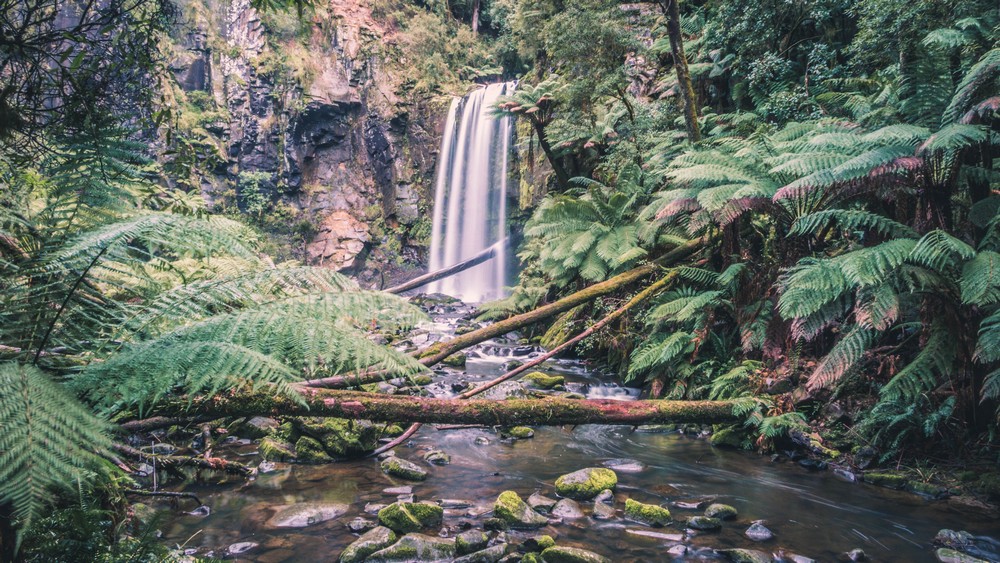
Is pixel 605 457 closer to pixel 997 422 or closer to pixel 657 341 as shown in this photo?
pixel 657 341

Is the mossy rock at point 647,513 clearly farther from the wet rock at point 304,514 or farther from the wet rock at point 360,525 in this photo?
the wet rock at point 304,514

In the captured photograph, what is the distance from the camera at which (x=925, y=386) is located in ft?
11.5

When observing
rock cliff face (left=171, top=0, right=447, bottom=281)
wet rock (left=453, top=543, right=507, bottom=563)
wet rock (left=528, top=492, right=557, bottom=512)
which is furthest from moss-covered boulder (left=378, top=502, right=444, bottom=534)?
rock cliff face (left=171, top=0, right=447, bottom=281)

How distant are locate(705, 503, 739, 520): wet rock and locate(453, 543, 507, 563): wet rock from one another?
4.68 feet

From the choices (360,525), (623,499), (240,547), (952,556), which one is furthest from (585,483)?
(240,547)

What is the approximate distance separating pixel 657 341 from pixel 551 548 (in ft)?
11.2

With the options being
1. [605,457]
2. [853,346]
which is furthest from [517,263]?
[853,346]

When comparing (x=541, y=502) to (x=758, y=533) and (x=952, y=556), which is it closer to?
(x=758, y=533)

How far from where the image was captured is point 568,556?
271 centimetres

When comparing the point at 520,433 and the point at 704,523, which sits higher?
the point at 704,523

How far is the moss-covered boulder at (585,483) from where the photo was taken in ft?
12.0

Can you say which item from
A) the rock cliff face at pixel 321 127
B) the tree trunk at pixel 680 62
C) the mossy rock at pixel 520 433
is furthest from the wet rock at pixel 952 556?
the rock cliff face at pixel 321 127

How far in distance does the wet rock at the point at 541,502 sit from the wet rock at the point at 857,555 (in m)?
1.70

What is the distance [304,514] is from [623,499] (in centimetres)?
217
